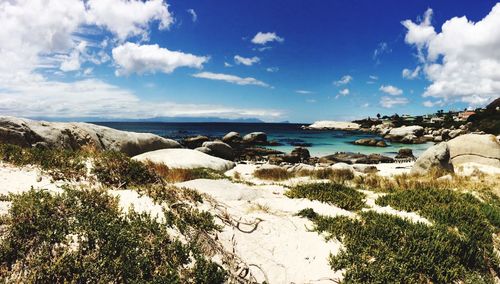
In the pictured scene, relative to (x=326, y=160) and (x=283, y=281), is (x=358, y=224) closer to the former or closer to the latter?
(x=283, y=281)

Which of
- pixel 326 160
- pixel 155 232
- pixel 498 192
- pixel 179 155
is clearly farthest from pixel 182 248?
pixel 326 160

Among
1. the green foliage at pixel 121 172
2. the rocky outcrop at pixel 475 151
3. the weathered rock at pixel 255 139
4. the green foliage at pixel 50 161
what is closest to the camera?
the green foliage at pixel 50 161

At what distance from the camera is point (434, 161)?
1870cm

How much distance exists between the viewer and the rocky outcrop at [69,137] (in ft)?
50.6

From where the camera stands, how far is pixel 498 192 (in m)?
12.0

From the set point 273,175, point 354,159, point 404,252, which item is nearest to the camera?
point 404,252

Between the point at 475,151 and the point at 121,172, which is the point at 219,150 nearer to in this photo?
the point at 475,151

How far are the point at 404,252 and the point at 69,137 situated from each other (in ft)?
58.8

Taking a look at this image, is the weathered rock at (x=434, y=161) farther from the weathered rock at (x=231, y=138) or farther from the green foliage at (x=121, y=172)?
the weathered rock at (x=231, y=138)

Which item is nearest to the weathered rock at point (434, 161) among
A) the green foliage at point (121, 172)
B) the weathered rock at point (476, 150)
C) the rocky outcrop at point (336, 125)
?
the weathered rock at point (476, 150)

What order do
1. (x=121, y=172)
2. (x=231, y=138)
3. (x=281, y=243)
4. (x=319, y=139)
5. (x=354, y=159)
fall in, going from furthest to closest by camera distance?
(x=319, y=139) < (x=231, y=138) < (x=354, y=159) < (x=121, y=172) < (x=281, y=243)

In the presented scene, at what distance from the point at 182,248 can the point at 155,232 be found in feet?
1.91

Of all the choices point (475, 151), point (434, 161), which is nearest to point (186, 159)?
point (434, 161)

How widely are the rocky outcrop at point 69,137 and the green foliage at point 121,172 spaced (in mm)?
8953
